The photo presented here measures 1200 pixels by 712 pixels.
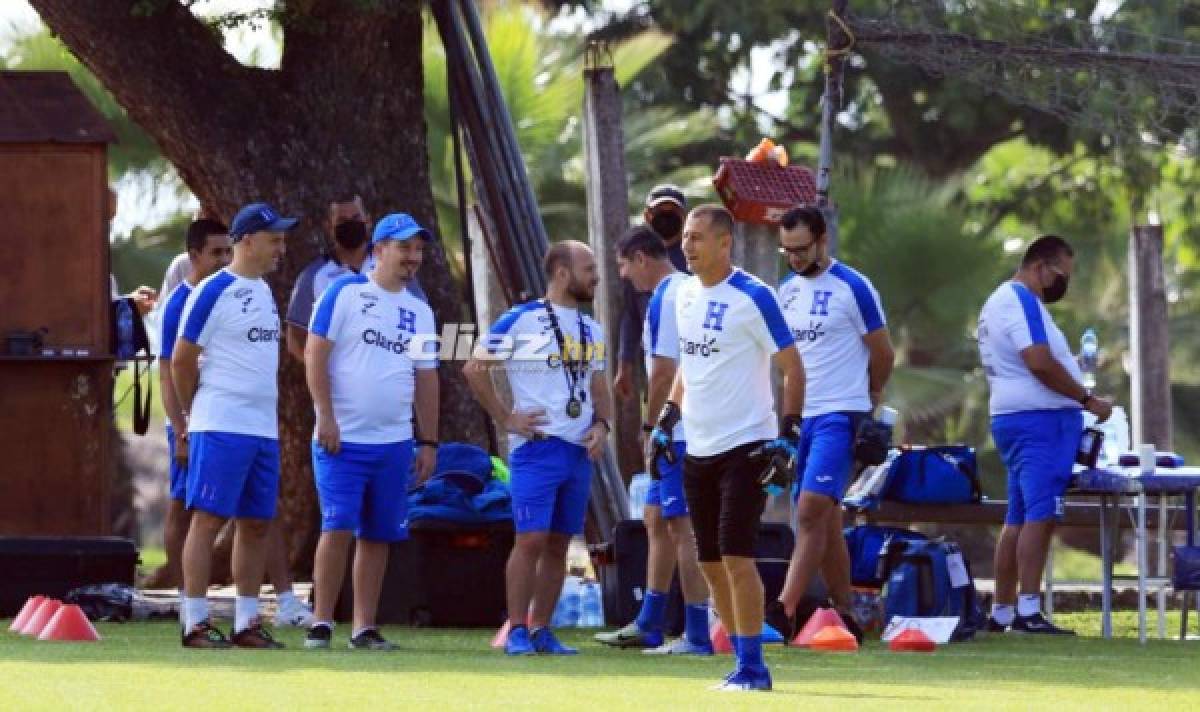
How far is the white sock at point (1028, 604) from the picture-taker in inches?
593

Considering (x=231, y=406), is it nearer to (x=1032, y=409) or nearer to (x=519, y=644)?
(x=519, y=644)

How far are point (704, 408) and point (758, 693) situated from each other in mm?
1294

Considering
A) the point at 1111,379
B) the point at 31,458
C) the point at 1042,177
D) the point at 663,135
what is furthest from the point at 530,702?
the point at 1042,177

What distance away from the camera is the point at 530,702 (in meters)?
9.27

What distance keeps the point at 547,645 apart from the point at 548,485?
74cm

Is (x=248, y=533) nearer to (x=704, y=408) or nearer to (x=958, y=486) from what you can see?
(x=704, y=408)

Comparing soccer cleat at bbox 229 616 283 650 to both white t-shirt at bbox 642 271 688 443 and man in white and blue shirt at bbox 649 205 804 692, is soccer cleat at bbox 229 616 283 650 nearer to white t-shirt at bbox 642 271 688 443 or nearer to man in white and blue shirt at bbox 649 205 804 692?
white t-shirt at bbox 642 271 688 443

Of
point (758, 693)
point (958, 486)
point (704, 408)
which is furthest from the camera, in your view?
point (958, 486)

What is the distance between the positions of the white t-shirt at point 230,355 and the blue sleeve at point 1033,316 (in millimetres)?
4548

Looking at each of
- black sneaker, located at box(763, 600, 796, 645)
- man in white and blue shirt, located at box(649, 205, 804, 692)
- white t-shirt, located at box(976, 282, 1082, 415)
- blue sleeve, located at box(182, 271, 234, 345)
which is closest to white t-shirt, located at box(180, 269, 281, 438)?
blue sleeve, located at box(182, 271, 234, 345)

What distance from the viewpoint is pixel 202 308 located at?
12.4m

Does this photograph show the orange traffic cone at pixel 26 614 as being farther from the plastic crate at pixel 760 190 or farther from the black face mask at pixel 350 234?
the plastic crate at pixel 760 190

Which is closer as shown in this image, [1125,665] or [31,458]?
[1125,665]

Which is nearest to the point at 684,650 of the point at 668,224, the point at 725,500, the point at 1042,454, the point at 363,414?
the point at 363,414
